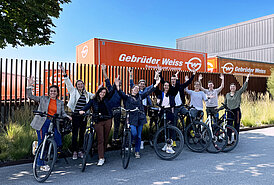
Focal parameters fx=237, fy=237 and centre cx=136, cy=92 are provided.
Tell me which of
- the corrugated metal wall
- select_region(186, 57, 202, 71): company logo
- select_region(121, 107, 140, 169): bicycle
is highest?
the corrugated metal wall

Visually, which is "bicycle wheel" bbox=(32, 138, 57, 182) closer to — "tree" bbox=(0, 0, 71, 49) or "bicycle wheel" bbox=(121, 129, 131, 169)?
"bicycle wheel" bbox=(121, 129, 131, 169)

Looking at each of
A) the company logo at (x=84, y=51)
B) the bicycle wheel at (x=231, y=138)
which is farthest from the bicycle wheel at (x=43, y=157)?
the company logo at (x=84, y=51)

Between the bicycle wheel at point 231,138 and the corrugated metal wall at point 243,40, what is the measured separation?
37984 mm

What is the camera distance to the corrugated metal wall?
129ft

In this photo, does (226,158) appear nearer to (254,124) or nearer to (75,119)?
(75,119)

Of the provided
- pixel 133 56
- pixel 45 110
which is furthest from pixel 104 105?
pixel 133 56

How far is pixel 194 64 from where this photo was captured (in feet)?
52.8

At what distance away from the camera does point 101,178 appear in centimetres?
433

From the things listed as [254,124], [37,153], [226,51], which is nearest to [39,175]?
[37,153]

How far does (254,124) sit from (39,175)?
9.53 meters

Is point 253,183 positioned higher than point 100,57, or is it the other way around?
point 100,57

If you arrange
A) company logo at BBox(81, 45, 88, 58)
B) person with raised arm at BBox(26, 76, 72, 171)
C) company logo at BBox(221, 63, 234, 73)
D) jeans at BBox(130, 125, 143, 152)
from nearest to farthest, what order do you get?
person with raised arm at BBox(26, 76, 72, 171) → jeans at BBox(130, 125, 143, 152) → company logo at BBox(81, 45, 88, 58) → company logo at BBox(221, 63, 234, 73)

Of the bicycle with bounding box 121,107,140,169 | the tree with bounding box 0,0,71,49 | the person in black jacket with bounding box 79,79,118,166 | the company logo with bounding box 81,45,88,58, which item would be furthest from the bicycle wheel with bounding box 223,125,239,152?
the company logo with bounding box 81,45,88,58

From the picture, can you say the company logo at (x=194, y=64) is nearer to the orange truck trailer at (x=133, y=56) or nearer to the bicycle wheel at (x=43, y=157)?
the orange truck trailer at (x=133, y=56)
